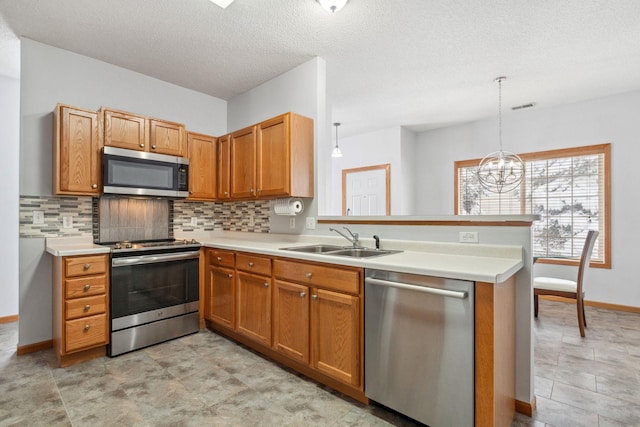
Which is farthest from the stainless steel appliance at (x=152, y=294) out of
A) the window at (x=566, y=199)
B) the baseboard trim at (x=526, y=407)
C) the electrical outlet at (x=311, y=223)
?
the window at (x=566, y=199)

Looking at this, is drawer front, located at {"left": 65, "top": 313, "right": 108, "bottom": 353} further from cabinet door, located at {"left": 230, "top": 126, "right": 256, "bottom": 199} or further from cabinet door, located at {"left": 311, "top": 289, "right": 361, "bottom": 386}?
cabinet door, located at {"left": 311, "top": 289, "right": 361, "bottom": 386}

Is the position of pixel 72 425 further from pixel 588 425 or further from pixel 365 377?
pixel 588 425

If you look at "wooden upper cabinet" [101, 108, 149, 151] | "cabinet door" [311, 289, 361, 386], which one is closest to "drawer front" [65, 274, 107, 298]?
"wooden upper cabinet" [101, 108, 149, 151]

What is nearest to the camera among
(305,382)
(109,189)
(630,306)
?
(305,382)

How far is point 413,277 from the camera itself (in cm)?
167

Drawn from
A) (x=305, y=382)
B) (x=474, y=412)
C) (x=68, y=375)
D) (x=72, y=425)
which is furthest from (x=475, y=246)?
(x=68, y=375)

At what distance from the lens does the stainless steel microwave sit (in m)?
2.81

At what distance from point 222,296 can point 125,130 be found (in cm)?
177

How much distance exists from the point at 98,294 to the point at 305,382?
5.76 ft

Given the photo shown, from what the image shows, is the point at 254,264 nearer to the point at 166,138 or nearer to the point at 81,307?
the point at 81,307

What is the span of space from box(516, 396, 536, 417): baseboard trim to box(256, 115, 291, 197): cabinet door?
220 centimetres

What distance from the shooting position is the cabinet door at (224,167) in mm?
3604

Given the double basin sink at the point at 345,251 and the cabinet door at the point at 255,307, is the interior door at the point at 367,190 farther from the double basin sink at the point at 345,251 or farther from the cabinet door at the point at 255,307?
the cabinet door at the point at 255,307

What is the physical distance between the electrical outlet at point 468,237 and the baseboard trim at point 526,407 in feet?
3.20
